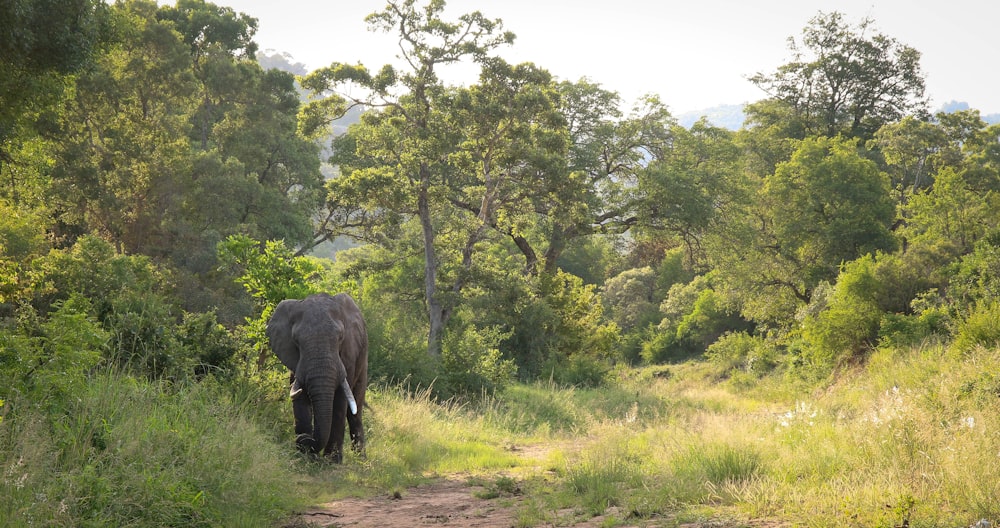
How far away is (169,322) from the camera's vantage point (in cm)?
1138

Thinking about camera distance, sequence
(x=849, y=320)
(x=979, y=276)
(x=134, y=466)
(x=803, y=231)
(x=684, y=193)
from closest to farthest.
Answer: (x=134, y=466)
(x=979, y=276)
(x=849, y=320)
(x=684, y=193)
(x=803, y=231)

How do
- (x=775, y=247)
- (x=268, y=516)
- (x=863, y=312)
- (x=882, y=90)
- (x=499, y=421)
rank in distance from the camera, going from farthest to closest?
(x=882, y=90) < (x=775, y=247) < (x=863, y=312) < (x=499, y=421) < (x=268, y=516)

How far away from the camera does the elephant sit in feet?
32.9

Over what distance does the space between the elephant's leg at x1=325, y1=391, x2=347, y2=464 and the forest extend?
0.71ft

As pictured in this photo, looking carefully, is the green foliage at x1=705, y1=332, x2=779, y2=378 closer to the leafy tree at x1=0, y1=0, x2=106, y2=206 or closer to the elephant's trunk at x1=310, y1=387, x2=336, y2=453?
the elephant's trunk at x1=310, y1=387, x2=336, y2=453

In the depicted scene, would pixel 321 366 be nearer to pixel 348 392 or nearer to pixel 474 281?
pixel 348 392

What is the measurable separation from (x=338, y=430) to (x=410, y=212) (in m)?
12.8

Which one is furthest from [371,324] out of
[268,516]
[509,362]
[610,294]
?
[610,294]

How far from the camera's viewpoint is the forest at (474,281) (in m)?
6.93

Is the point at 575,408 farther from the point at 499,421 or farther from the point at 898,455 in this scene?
the point at 898,455

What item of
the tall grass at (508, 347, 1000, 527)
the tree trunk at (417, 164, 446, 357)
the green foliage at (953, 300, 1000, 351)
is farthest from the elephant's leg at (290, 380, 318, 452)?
the green foliage at (953, 300, 1000, 351)

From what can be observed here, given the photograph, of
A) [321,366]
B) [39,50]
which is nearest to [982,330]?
[321,366]

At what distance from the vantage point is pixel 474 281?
23.0 m

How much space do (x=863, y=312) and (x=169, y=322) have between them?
17.7 metres
